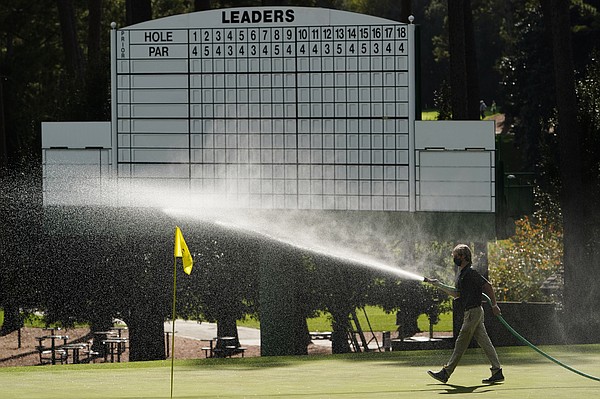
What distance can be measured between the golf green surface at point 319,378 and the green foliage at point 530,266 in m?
10.5

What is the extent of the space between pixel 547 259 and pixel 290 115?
13.1 meters

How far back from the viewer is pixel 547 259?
32.7 m

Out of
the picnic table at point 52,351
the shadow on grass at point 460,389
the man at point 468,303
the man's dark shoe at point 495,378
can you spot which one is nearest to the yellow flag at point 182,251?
the man at point 468,303

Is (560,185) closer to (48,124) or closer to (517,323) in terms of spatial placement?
(517,323)

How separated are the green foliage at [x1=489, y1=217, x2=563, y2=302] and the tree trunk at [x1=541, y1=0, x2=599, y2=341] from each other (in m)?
3.43

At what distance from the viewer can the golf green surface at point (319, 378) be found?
1430 centimetres

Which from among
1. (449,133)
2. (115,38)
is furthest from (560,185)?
(115,38)

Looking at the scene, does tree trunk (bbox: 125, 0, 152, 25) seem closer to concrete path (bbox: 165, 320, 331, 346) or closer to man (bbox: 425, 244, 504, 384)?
concrete path (bbox: 165, 320, 331, 346)

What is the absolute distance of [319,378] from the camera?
1631cm

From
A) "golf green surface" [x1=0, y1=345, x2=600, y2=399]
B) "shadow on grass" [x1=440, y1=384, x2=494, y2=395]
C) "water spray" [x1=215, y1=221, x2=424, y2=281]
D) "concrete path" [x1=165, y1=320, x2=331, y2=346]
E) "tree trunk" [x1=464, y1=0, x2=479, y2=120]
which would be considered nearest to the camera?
"shadow on grass" [x1=440, y1=384, x2=494, y2=395]

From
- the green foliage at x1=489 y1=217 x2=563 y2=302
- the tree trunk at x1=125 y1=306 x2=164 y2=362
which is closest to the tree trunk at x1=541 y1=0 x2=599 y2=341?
the green foliage at x1=489 y1=217 x2=563 y2=302

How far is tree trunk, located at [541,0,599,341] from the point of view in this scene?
26.3 metres

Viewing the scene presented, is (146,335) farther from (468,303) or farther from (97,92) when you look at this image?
(468,303)

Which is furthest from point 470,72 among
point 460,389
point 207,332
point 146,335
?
point 460,389
